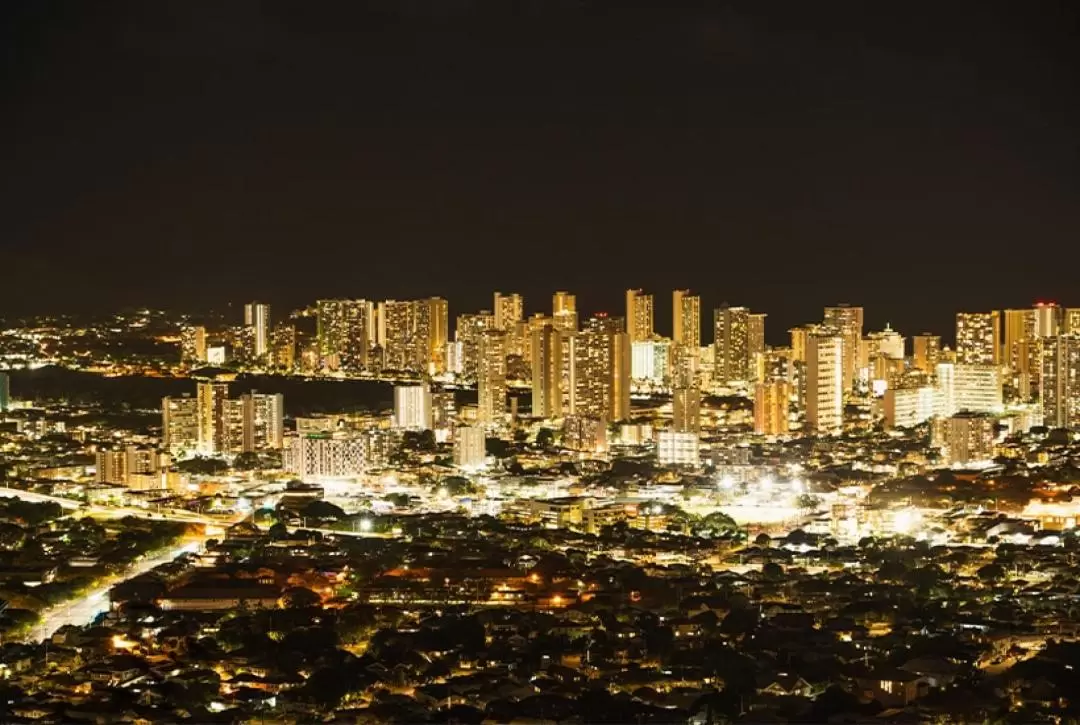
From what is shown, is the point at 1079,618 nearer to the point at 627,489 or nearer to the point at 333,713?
the point at 333,713

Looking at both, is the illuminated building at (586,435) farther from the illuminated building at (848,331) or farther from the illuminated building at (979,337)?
the illuminated building at (979,337)

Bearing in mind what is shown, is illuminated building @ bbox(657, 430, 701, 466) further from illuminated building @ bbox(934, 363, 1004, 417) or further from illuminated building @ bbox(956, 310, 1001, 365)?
illuminated building @ bbox(956, 310, 1001, 365)

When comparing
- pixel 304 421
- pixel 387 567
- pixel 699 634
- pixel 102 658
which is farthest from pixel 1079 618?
pixel 304 421

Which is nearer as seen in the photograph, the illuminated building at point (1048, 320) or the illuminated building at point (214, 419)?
the illuminated building at point (214, 419)

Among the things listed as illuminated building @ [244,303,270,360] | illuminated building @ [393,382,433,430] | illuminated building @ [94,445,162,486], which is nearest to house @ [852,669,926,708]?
illuminated building @ [94,445,162,486]

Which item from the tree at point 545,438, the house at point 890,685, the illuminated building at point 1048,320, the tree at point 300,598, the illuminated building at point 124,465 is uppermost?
the illuminated building at point 1048,320

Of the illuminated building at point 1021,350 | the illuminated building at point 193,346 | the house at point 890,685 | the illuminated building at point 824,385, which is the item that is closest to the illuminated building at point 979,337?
the illuminated building at point 1021,350
